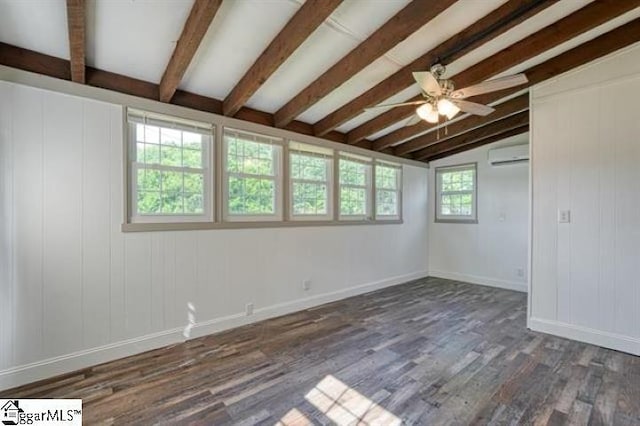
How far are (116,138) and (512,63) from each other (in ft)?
12.2

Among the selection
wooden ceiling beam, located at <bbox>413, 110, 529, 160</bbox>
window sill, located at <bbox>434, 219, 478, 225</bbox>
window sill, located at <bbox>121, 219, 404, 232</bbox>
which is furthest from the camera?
window sill, located at <bbox>434, 219, 478, 225</bbox>

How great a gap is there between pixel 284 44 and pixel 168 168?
165cm

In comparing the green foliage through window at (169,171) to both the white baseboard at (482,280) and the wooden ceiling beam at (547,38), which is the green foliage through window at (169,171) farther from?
the white baseboard at (482,280)

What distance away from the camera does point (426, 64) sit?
9.69 feet

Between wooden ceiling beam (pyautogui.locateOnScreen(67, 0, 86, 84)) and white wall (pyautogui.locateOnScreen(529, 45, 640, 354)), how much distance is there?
4226mm

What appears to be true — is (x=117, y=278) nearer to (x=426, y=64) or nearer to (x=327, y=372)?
(x=327, y=372)

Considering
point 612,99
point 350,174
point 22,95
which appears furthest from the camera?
point 350,174

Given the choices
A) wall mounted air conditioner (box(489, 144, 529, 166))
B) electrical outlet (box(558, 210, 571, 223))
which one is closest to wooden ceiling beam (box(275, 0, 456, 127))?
electrical outlet (box(558, 210, 571, 223))

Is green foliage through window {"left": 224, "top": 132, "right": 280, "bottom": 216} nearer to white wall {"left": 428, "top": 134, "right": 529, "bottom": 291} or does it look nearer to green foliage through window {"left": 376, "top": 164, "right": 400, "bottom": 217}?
green foliage through window {"left": 376, "top": 164, "right": 400, "bottom": 217}

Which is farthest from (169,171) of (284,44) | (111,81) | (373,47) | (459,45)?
(459,45)

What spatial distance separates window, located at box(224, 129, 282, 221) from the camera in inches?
140

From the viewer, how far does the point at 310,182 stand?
14.4 ft

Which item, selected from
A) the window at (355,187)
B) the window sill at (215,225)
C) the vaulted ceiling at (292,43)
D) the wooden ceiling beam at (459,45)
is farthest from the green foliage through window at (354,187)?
the vaulted ceiling at (292,43)

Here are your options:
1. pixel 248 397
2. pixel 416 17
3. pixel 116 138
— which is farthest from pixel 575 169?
pixel 116 138
